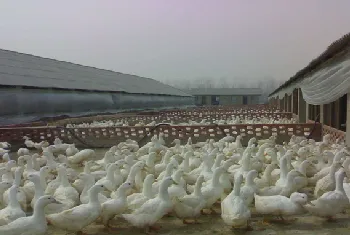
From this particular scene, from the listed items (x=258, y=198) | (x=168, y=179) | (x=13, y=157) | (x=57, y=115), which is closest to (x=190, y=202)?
(x=168, y=179)

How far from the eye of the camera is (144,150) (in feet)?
34.4

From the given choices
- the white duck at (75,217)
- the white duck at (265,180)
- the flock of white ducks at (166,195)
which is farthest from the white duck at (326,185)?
the white duck at (75,217)

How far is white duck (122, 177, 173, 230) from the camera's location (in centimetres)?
534

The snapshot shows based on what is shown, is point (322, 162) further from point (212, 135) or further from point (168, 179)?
point (212, 135)

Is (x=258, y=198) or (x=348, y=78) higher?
(x=348, y=78)

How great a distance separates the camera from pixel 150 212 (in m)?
5.38

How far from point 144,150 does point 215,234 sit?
5.34 m

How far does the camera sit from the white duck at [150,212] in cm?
534

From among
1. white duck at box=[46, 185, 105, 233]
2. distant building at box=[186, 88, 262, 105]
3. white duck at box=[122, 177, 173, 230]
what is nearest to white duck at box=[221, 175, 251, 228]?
white duck at box=[122, 177, 173, 230]

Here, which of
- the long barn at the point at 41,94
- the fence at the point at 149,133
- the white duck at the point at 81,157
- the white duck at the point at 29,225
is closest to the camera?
the white duck at the point at 29,225

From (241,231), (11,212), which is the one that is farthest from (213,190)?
(11,212)

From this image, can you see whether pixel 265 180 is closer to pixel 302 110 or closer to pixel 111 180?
pixel 111 180

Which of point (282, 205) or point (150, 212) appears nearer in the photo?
point (150, 212)

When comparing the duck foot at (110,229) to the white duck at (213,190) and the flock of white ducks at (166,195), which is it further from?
the white duck at (213,190)
